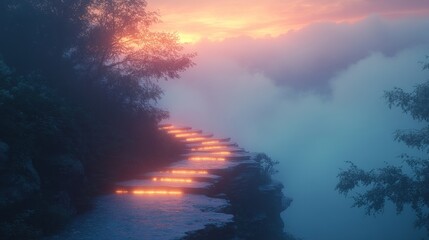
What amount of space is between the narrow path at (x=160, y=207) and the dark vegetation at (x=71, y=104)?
679mm

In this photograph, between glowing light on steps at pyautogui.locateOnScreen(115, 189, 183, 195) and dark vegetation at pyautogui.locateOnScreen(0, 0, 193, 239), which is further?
glowing light on steps at pyautogui.locateOnScreen(115, 189, 183, 195)

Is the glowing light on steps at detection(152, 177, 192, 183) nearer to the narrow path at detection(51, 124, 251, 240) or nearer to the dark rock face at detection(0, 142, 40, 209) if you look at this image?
the narrow path at detection(51, 124, 251, 240)

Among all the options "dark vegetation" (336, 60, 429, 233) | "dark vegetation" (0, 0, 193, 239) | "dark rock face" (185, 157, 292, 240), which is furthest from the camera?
"dark vegetation" (336, 60, 429, 233)

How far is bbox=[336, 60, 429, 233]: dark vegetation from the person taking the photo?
1770cm

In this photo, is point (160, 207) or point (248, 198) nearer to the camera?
point (160, 207)

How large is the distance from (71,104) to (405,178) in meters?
15.8

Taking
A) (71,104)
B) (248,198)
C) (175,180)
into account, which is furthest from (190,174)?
(71,104)

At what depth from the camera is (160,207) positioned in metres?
10.8

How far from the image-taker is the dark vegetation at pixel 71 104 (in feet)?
27.5

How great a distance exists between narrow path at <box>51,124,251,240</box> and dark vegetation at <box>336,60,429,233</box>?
269 inches

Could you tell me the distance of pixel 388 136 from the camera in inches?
7264

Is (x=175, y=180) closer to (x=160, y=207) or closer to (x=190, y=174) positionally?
(x=190, y=174)

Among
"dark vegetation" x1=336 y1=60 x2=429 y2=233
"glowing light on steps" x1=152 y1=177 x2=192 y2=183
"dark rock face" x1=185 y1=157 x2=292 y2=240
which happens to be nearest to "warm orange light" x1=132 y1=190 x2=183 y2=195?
"glowing light on steps" x1=152 y1=177 x2=192 y2=183

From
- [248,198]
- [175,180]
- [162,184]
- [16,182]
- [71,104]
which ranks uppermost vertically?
[71,104]
